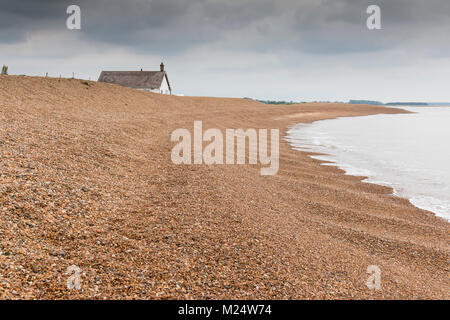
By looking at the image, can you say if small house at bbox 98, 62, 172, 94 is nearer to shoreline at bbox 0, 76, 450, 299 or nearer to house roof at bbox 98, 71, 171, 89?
house roof at bbox 98, 71, 171, 89

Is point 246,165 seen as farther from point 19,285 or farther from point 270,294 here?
point 19,285

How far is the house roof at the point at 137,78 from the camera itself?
6097cm

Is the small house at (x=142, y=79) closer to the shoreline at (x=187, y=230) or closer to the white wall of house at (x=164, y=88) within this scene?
the white wall of house at (x=164, y=88)

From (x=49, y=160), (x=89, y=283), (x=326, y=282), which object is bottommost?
(x=326, y=282)

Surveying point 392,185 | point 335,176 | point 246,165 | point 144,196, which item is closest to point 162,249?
point 144,196

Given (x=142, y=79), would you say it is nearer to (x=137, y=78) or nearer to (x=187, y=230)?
(x=137, y=78)

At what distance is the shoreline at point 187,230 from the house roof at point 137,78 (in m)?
50.6

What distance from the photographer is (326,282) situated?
5.42 meters

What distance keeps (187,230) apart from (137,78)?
61486 mm

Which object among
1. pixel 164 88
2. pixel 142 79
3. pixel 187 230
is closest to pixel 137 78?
pixel 142 79

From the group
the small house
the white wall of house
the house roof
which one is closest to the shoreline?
the small house

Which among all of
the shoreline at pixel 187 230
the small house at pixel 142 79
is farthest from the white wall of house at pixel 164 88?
the shoreline at pixel 187 230

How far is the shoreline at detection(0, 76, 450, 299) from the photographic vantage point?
500 centimetres

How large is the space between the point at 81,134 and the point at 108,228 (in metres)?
7.43
